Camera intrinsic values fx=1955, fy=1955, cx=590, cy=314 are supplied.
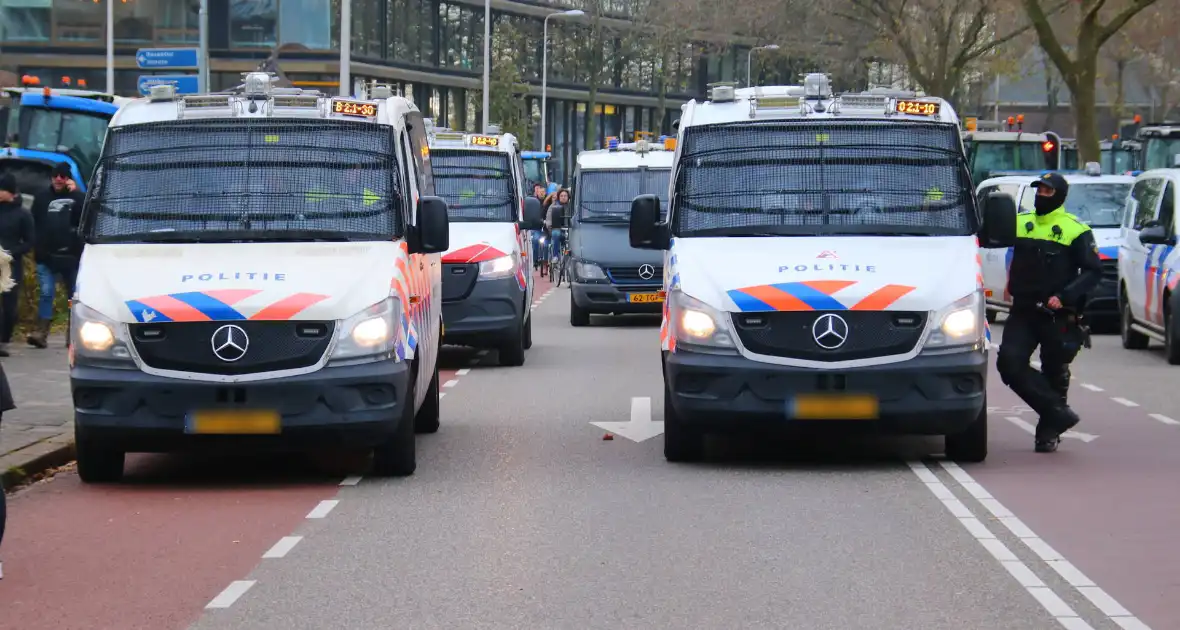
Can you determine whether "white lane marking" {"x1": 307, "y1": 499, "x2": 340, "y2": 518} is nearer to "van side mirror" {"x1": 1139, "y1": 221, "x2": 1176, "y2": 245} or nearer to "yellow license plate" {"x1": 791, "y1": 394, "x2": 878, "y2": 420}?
"yellow license plate" {"x1": 791, "y1": 394, "x2": 878, "y2": 420}

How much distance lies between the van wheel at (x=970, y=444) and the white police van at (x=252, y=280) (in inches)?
132

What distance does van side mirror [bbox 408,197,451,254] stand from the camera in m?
12.0

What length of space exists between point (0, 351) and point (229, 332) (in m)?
9.17

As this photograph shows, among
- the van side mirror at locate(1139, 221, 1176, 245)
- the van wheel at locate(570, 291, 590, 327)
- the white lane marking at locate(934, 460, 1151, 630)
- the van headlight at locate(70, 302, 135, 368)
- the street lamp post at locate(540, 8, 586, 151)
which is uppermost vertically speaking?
the street lamp post at locate(540, 8, 586, 151)

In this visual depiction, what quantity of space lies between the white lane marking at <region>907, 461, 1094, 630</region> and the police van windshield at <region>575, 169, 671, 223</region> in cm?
1483

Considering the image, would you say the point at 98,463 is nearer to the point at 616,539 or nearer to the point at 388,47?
the point at 616,539

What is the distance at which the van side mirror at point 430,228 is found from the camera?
12.0 meters

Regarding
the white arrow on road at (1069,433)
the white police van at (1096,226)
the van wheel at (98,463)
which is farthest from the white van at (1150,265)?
the van wheel at (98,463)

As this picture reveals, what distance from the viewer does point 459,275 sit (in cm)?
1959

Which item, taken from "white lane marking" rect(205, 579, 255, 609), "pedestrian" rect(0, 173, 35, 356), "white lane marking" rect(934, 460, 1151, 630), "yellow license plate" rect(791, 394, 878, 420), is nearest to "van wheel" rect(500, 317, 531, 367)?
"pedestrian" rect(0, 173, 35, 356)

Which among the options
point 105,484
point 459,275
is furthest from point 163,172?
point 459,275

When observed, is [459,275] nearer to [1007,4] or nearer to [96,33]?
[1007,4]

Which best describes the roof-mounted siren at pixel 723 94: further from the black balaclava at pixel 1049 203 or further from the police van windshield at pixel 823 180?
the black balaclava at pixel 1049 203

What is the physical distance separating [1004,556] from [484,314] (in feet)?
36.8
